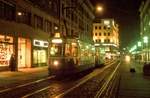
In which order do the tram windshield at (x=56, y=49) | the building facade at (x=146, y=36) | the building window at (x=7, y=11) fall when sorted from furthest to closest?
1. the building facade at (x=146, y=36)
2. the building window at (x=7, y=11)
3. the tram windshield at (x=56, y=49)

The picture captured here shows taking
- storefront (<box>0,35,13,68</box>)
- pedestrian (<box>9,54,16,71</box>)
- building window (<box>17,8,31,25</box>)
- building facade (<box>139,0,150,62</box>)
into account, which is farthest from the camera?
building facade (<box>139,0,150,62</box>)

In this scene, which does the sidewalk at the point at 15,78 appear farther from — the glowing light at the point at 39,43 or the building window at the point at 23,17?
the glowing light at the point at 39,43

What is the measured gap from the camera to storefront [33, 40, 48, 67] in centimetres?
4656

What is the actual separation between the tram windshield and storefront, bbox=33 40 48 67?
1676cm

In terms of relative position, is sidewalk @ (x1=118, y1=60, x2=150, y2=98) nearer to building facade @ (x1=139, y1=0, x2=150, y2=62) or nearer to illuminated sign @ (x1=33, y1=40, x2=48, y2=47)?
illuminated sign @ (x1=33, y1=40, x2=48, y2=47)

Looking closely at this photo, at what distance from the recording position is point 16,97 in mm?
16547

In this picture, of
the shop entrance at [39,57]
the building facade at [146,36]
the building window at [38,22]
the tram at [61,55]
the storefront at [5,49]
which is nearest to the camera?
the tram at [61,55]

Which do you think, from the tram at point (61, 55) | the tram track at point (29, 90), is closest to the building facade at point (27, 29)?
the tram at point (61, 55)

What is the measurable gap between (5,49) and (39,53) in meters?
12.6

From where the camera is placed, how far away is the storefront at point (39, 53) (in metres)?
46.6

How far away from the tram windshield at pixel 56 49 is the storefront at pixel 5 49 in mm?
8060

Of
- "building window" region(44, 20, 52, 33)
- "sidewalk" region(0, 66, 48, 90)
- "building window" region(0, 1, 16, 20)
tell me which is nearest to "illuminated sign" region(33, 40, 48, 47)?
"building window" region(44, 20, 52, 33)

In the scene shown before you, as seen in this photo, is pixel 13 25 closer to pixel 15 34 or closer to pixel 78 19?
pixel 15 34

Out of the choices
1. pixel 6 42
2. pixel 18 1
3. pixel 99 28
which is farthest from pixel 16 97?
pixel 99 28
